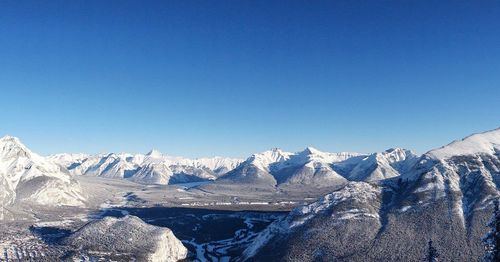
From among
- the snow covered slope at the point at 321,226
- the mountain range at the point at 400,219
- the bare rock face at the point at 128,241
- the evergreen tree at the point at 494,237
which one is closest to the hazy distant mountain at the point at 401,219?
the mountain range at the point at 400,219

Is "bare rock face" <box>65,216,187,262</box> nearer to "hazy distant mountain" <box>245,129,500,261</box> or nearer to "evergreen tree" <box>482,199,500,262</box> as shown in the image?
"hazy distant mountain" <box>245,129,500,261</box>

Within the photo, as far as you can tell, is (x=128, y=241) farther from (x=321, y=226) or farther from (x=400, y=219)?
(x=400, y=219)

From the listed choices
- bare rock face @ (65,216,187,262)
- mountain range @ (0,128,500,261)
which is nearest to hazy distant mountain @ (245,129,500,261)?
mountain range @ (0,128,500,261)

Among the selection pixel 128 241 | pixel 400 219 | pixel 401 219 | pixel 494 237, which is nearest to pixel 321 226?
pixel 400 219

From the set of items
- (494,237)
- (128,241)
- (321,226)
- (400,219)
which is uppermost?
(494,237)

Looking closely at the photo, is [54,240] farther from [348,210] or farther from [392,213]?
[392,213]
